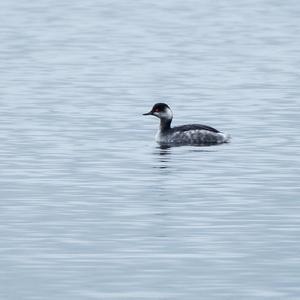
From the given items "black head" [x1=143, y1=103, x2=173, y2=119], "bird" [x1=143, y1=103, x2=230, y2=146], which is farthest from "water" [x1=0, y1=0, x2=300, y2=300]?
"black head" [x1=143, y1=103, x2=173, y2=119]

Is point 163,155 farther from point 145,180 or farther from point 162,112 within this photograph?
point 145,180

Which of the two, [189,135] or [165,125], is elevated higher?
[165,125]

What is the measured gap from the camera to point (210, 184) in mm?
29594

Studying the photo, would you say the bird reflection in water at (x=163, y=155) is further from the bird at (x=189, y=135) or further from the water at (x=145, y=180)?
the bird at (x=189, y=135)

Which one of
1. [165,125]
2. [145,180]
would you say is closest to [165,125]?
[165,125]

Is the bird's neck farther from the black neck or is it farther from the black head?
the black head

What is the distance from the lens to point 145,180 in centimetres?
3019

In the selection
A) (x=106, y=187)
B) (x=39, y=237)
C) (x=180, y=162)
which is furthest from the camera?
(x=180, y=162)

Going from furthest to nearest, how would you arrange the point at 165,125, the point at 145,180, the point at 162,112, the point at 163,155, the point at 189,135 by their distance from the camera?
the point at 162,112 < the point at 165,125 < the point at 189,135 < the point at 163,155 < the point at 145,180

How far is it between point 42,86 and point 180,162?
18.1m

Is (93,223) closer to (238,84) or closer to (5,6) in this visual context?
(238,84)

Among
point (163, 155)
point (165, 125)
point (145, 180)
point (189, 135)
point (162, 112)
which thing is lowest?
point (145, 180)

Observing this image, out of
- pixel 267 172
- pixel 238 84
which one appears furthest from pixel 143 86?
pixel 267 172

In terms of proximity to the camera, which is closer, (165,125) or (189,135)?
(189,135)
